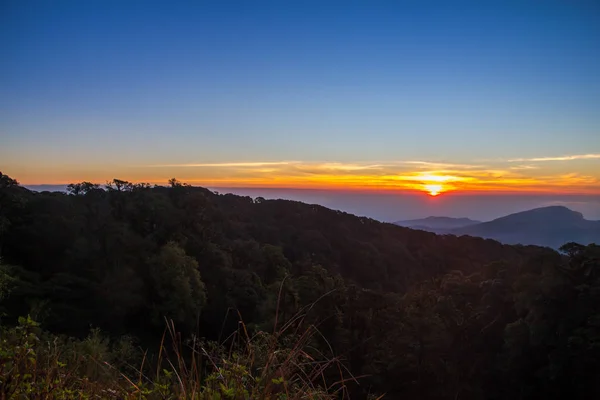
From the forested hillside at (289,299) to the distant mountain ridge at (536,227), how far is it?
66.8m

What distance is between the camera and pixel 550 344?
19.5m

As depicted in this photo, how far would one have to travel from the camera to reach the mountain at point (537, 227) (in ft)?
310

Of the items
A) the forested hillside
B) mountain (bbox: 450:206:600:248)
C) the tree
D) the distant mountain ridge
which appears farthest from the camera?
the distant mountain ridge

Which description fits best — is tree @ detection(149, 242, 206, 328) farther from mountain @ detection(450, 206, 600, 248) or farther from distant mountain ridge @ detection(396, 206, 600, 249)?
mountain @ detection(450, 206, 600, 248)

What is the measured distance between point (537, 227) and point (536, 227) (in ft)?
0.84

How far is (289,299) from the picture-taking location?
893 inches

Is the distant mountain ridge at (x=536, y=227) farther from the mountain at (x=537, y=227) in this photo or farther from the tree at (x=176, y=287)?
the tree at (x=176, y=287)

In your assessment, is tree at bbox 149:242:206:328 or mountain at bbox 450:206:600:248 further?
mountain at bbox 450:206:600:248

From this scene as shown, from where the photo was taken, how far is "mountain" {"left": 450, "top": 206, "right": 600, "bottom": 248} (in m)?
94.6

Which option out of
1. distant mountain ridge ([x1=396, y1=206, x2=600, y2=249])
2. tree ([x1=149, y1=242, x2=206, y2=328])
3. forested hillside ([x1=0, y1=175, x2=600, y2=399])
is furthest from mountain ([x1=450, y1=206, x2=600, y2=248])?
tree ([x1=149, y1=242, x2=206, y2=328])

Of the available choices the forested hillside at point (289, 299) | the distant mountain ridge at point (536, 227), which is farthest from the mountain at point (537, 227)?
the forested hillside at point (289, 299)

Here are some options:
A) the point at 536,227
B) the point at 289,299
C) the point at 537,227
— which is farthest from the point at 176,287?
the point at 537,227

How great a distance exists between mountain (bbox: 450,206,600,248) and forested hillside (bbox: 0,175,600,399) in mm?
67128

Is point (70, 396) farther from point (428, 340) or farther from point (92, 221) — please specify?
point (92, 221)
